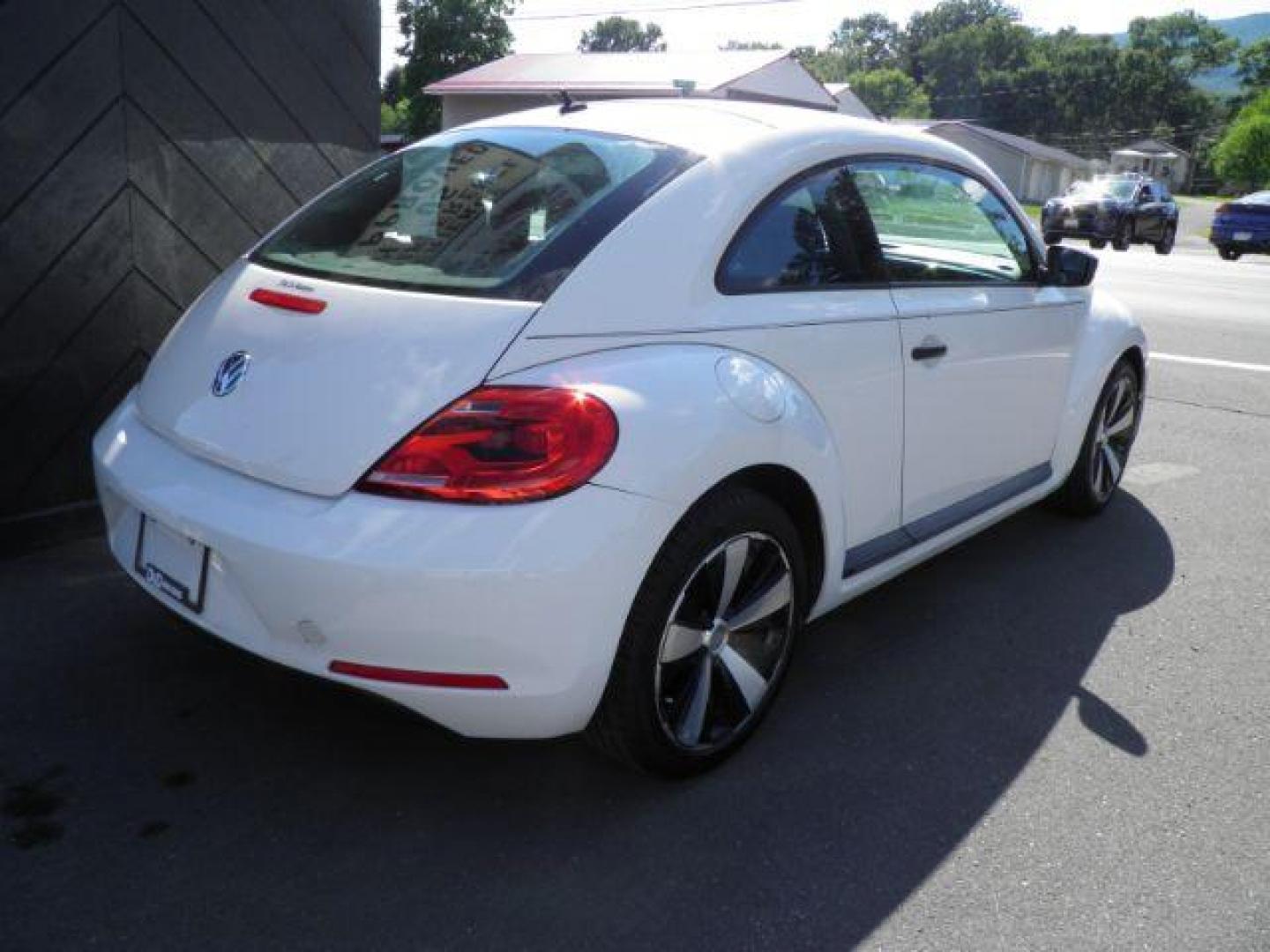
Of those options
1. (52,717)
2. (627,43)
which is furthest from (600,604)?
(627,43)

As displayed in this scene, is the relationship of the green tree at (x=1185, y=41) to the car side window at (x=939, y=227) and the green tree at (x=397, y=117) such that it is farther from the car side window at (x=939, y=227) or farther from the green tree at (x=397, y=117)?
the car side window at (x=939, y=227)

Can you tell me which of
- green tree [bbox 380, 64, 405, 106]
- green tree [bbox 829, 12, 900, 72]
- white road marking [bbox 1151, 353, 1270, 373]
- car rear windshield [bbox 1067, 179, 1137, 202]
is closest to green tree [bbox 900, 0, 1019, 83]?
green tree [bbox 829, 12, 900, 72]

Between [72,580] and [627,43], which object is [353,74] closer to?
[72,580]

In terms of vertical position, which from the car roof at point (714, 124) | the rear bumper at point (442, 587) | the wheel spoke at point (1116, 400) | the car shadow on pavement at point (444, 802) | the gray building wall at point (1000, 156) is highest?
the car roof at point (714, 124)

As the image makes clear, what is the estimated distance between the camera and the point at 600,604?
239 cm

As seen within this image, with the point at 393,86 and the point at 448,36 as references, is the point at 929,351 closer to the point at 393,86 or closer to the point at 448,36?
the point at 448,36

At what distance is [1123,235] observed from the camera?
24.9m

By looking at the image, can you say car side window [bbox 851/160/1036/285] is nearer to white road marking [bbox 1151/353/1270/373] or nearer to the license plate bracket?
the license plate bracket

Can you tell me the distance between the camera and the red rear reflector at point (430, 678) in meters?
2.34

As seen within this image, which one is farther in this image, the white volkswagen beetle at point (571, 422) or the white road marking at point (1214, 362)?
the white road marking at point (1214, 362)

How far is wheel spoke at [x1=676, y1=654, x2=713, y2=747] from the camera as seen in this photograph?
9.12ft

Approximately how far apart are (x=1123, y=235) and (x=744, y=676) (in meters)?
24.8

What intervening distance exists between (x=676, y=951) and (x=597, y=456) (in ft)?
3.24

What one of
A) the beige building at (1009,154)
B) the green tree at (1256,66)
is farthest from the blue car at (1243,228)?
the green tree at (1256,66)
